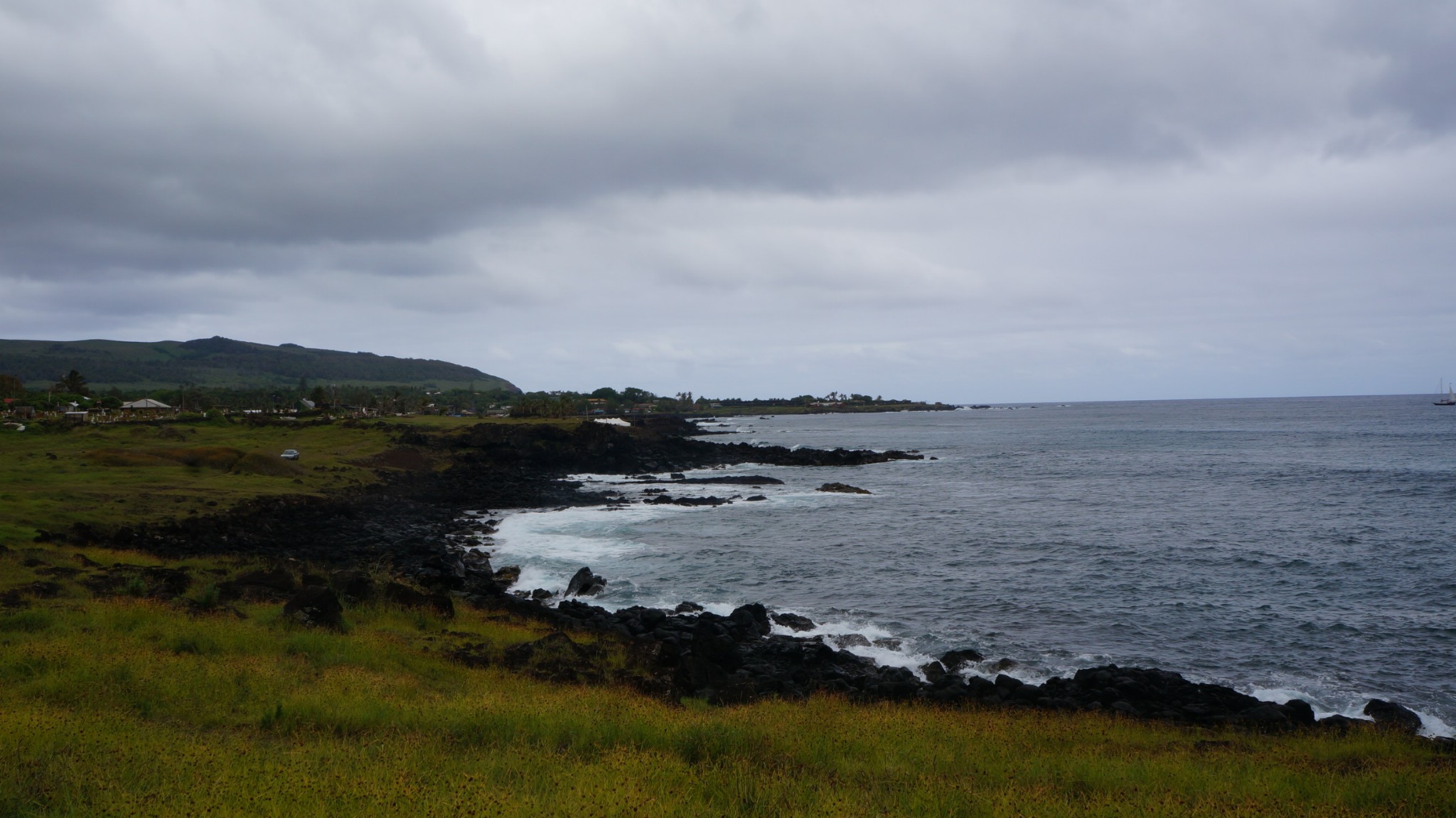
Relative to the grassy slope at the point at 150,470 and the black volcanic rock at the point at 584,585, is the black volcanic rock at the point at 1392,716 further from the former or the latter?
the grassy slope at the point at 150,470

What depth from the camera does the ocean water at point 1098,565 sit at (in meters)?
19.2

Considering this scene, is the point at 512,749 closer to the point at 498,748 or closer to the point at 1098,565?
the point at 498,748

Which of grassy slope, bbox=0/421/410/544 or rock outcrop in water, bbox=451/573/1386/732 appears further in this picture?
grassy slope, bbox=0/421/410/544

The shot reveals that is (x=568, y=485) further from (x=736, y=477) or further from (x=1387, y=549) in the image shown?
(x=1387, y=549)

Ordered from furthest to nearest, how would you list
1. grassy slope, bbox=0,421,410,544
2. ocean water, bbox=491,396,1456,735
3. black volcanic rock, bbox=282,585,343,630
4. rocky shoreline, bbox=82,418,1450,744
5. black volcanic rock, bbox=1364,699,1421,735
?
grassy slope, bbox=0,421,410,544 → ocean water, bbox=491,396,1456,735 → black volcanic rock, bbox=282,585,343,630 → rocky shoreline, bbox=82,418,1450,744 → black volcanic rock, bbox=1364,699,1421,735

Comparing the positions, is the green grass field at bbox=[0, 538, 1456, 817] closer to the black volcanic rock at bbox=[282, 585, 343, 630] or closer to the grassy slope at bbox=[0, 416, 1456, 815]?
the grassy slope at bbox=[0, 416, 1456, 815]

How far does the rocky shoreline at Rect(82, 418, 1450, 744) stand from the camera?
15.1 metres

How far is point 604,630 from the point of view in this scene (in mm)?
21031

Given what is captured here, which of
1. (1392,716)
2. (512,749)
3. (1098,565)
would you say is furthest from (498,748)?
(1098,565)

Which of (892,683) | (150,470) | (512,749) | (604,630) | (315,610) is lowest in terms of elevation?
(604,630)

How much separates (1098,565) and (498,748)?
2712 cm

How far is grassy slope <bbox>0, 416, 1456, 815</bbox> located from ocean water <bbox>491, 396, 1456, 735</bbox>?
6271 millimetres

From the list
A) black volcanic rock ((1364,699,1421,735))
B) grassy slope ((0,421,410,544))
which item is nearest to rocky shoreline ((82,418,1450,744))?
black volcanic rock ((1364,699,1421,735))

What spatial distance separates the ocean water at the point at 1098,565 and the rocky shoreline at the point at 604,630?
1.49m
